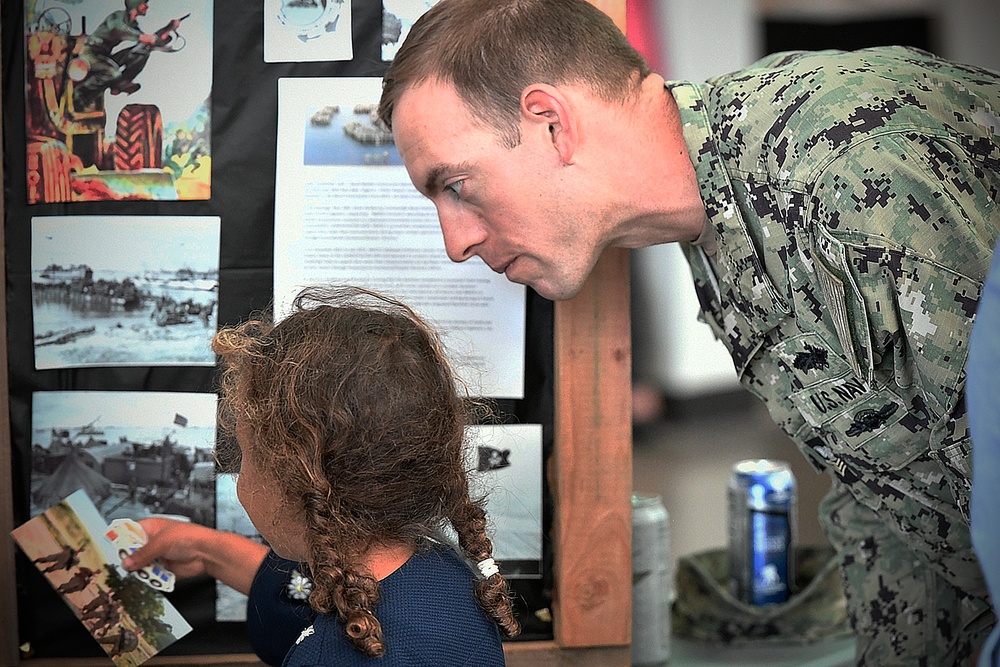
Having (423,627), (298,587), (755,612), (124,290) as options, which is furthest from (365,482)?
(755,612)

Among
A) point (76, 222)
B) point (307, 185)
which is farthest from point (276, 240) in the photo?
point (76, 222)

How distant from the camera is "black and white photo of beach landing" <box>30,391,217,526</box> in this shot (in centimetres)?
162

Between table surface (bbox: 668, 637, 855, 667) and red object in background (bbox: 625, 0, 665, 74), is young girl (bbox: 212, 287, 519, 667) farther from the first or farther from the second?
red object in background (bbox: 625, 0, 665, 74)

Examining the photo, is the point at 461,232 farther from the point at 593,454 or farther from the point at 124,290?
the point at 124,290

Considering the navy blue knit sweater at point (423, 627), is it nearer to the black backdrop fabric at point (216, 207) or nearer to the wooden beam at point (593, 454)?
→ the wooden beam at point (593, 454)

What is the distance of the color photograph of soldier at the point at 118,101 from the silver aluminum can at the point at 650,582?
3.08 feet

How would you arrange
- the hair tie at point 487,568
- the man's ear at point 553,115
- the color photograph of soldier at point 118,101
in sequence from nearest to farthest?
the hair tie at point 487,568
the man's ear at point 553,115
the color photograph of soldier at point 118,101

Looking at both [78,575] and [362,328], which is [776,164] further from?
[78,575]

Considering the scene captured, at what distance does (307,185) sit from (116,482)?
53cm

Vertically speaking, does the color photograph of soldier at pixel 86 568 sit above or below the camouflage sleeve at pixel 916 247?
below

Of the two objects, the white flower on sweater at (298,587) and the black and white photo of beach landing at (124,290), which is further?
the black and white photo of beach landing at (124,290)

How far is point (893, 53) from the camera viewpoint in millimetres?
1379

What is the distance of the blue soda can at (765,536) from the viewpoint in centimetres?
212

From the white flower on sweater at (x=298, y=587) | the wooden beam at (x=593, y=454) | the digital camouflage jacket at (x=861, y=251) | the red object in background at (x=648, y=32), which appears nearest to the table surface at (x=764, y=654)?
the wooden beam at (x=593, y=454)
